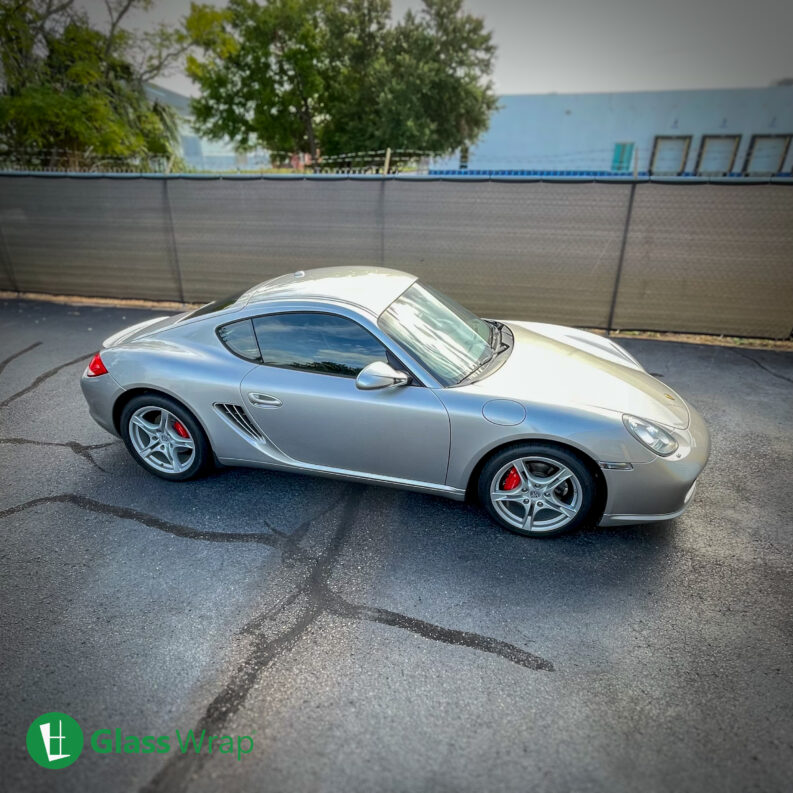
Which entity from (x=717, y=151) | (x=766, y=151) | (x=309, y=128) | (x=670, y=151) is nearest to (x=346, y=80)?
(x=309, y=128)

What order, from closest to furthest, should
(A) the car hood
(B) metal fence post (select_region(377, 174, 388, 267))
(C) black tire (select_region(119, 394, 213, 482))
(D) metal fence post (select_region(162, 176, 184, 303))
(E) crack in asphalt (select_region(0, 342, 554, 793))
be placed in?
(E) crack in asphalt (select_region(0, 342, 554, 793)), (A) the car hood, (C) black tire (select_region(119, 394, 213, 482)), (B) metal fence post (select_region(377, 174, 388, 267)), (D) metal fence post (select_region(162, 176, 184, 303))

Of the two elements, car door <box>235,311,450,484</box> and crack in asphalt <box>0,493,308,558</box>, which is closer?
car door <box>235,311,450,484</box>

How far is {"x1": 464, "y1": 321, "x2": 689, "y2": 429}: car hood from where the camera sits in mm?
2807

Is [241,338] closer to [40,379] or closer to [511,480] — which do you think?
[511,480]

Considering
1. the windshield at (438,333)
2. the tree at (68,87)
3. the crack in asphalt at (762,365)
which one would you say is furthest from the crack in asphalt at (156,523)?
the tree at (68,87)

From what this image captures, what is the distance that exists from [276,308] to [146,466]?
5.17ft

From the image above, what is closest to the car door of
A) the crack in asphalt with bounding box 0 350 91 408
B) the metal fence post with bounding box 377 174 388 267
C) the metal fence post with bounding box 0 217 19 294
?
the crack in asphalt with bounding box 0 350 91 408

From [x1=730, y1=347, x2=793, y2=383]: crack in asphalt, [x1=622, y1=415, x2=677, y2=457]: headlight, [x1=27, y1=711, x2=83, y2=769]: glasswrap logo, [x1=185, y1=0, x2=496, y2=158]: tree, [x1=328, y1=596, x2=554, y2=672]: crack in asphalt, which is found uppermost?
[x1=185, y1=0, x2=496, y2=158]: tree

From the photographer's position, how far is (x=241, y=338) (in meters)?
3.19

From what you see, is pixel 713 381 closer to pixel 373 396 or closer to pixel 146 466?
pixel 373 396

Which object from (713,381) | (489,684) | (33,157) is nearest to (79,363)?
(489,684)

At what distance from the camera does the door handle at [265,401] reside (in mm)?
3014

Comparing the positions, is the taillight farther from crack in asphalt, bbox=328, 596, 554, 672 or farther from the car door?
crack in asphalt, bbox=328, 596, 554, 672

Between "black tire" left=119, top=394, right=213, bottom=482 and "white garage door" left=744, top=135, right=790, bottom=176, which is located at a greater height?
"white garage door" left=744, top=135, right=790, bottom=176
